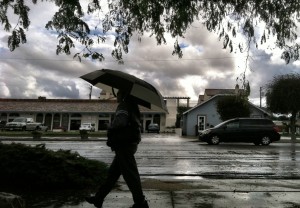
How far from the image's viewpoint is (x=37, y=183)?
7535 mm

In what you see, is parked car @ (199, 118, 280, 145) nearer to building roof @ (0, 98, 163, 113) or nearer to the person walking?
the person walking

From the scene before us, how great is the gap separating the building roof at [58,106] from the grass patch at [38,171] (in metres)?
50.3

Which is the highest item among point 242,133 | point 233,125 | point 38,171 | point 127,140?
point 233,125

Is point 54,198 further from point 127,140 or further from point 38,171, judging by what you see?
point 127,140

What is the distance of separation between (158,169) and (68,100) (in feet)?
177

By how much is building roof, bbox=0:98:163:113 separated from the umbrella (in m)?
51.9

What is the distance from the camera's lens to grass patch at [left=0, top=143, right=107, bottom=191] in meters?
7.52

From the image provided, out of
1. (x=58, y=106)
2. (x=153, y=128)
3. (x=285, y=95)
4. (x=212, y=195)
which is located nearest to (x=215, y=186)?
(x=212, y=195)

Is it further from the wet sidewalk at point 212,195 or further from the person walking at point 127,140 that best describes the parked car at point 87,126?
the person walking at point 127,140

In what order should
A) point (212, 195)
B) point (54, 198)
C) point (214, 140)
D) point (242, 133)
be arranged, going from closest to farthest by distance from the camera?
point (54, 198) < point (212, 195) < point (242, 133) < point (214, 140)

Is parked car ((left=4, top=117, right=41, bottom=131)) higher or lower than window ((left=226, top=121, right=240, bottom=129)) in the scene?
higher

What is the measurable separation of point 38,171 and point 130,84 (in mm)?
2728

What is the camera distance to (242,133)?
25781 mm

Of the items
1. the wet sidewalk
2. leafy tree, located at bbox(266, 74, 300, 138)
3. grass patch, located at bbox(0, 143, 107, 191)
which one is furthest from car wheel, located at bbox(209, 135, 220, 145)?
grass patch, located at bbox(0, 143, 107, 191)
